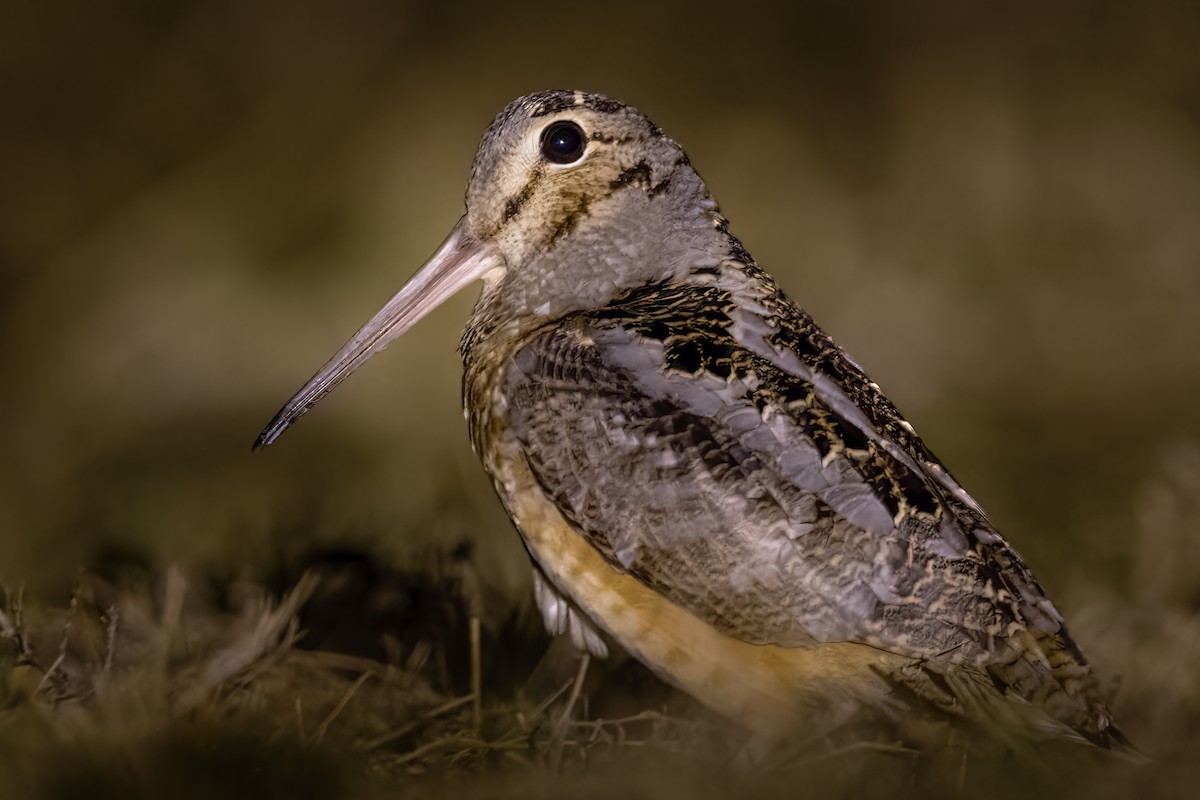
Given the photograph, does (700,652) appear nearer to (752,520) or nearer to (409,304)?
(752,520)

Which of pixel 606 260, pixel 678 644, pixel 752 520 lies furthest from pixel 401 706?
pixel 606 260

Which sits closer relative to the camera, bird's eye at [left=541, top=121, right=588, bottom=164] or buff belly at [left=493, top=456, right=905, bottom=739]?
buff belly at [left=493, top=456, right=905, bottom=739]

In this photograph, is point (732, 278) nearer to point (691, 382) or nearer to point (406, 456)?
point (691, 382)

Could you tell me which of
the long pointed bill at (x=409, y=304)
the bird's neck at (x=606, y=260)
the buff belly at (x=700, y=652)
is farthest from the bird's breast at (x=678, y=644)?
the long pointed bill at (x=409, y=304)

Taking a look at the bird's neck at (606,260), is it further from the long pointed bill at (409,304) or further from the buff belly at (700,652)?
the buff belly at (700,652)

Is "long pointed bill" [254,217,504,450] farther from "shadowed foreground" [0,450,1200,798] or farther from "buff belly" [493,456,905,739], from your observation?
"buff belly" [493,456,905,739]

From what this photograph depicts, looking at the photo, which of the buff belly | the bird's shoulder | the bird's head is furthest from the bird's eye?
the buff belly
